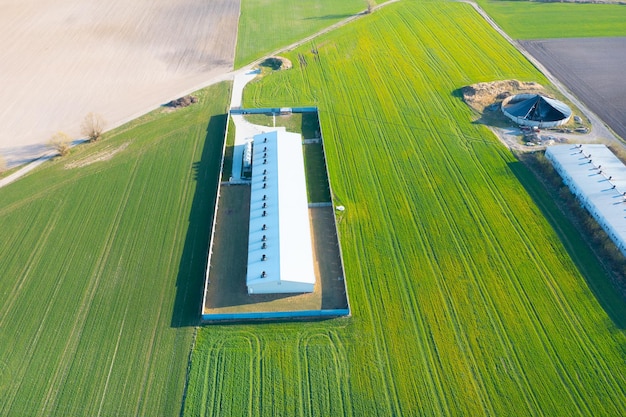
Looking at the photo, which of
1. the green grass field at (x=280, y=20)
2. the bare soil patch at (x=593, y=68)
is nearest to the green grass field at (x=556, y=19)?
the bare soil patch at (x=593, y=68)

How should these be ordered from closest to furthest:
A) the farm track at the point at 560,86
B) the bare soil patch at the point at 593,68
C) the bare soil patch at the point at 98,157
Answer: the bare soil patch at the point at 98,157
the farm track at the point at 560,86
the bare soil patch at the point at 593,68

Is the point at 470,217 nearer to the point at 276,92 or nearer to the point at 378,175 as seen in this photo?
the point at 378,175

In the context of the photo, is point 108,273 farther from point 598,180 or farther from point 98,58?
point 598,180

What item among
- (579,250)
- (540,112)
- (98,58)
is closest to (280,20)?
(98,58)

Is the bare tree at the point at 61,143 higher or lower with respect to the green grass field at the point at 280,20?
lower

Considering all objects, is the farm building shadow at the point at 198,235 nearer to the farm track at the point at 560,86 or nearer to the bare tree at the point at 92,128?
the bare tree at the point at 92,128
